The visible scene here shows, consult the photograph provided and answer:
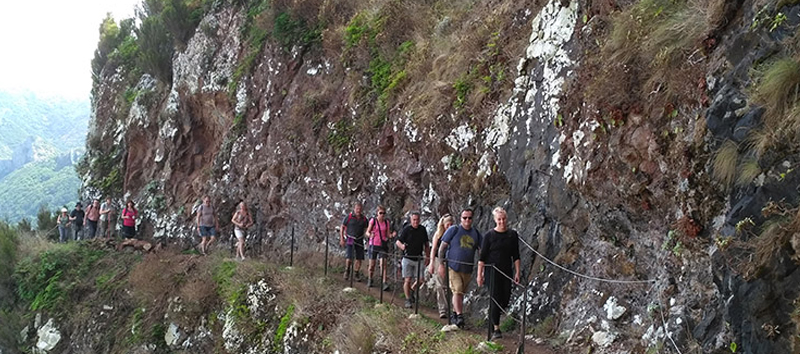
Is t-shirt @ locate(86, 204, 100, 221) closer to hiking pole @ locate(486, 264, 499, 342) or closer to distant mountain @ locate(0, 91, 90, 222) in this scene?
hiking pole @ locate(486, 264, 499, 342)

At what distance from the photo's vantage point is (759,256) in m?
5.18

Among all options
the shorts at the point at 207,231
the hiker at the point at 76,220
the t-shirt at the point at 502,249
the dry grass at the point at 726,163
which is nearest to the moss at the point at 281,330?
the t-shirt at the point at 502,249

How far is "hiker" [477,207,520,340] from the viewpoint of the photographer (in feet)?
26.3

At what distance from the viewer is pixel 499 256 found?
802 centimetres

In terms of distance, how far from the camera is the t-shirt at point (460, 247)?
27.8 ft

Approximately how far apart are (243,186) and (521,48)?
35.4 ft

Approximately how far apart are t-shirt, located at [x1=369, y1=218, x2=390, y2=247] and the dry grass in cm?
662

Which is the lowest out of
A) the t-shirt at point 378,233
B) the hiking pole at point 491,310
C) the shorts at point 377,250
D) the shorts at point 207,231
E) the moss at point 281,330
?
the moss at point 281,330

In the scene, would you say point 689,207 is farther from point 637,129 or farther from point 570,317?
point 570,317

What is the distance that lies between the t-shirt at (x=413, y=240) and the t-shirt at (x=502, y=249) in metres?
2.20

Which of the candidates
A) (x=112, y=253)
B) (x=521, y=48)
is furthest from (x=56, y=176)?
(x=521, y=48)

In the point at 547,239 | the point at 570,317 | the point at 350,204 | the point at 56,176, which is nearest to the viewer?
the point at 570,317

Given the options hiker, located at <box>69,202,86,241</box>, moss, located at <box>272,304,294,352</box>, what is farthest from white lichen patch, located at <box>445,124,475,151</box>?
hiker, located at <box>69,202,86,241</box>

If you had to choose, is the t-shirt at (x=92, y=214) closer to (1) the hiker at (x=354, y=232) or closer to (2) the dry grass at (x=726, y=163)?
(1) the hiker at (x=354, y=232)
